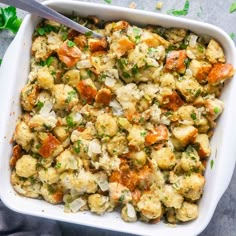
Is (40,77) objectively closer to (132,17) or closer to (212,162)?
(132,17)

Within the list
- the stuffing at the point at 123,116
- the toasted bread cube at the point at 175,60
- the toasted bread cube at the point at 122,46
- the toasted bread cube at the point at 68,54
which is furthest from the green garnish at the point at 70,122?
the toasted bread cube at the point at 175,60

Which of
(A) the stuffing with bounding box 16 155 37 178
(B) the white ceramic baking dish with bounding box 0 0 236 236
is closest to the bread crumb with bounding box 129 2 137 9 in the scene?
(B) the white ceramic baking dish with bounding box 0 0 236 236

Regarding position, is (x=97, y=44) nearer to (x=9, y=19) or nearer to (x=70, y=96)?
(x=70, y=96)

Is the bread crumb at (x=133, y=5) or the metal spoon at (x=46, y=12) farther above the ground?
the metal spoon at (x=46, y=12)

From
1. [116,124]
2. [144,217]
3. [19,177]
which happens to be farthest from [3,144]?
[144,217]

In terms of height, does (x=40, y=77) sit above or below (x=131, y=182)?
above

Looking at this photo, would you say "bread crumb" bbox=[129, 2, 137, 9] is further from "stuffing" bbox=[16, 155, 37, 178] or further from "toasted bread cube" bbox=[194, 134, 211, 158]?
"stuffing" bbox=[16, 155, 37, 178]

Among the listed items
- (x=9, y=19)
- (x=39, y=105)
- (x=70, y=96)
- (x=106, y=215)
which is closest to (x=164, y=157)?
(x=106, y=215)

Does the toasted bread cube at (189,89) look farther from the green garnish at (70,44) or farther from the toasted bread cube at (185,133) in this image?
the green garnish at (70,44)
